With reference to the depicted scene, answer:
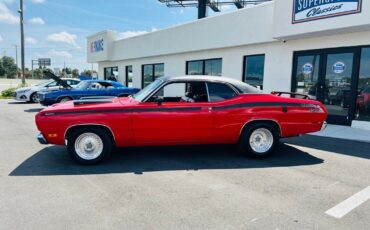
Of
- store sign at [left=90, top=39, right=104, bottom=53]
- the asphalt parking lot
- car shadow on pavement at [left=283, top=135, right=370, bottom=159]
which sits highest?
store sign at [left=90, top=39, right=104, bottom=53]

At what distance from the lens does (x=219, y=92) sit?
555cm

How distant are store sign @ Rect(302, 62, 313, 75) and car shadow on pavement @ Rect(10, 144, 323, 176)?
15.0 ft

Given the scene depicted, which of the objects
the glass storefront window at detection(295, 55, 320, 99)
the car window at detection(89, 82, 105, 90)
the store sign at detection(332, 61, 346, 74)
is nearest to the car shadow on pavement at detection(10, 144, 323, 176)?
the store sign at detection(332, 61, 346, 74)

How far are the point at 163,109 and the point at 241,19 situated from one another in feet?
26.9

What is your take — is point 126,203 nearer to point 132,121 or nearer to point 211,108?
point 132,121

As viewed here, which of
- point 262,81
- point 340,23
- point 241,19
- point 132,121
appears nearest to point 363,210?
point 132,121

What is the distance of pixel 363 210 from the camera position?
11.3 feet

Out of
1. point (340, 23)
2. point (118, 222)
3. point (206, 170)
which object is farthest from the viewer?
point (340, 23)

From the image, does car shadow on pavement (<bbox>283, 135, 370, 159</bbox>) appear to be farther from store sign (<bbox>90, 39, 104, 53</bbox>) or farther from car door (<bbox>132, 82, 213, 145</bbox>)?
store sign (<bbox>90, 39, 104, 53</bbox>)

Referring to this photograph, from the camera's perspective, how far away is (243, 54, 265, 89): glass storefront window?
11664 mm

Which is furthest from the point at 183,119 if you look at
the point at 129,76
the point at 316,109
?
the point at 129,76

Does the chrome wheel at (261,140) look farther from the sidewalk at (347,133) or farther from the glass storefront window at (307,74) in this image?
the glass storefront window at (307,74)

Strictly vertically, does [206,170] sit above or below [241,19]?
below

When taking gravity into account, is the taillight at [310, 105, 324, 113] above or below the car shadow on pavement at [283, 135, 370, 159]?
above
